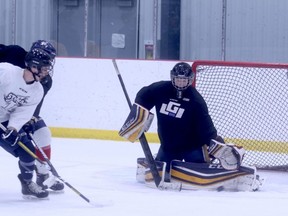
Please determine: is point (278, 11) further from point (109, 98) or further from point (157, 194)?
point (157, 194)

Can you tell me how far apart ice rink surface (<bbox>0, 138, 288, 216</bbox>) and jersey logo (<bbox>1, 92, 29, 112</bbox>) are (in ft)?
1.62

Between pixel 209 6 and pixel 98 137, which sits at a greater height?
pixel 209 6

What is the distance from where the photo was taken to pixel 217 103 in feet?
21.8

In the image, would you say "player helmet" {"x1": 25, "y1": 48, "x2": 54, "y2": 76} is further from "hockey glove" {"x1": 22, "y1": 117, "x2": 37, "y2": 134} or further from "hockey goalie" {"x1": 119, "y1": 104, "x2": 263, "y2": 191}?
"hockey goalie" {"x1": 119, "y1": 104, "x2": 263, "y2": 191}

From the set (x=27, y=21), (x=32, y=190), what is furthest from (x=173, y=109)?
(x=27, y=21)

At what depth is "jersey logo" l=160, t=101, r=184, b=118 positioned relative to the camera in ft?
17.5

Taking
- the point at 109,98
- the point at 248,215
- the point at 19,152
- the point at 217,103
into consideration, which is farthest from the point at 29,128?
the point at 109,98

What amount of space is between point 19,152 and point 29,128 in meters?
0.21

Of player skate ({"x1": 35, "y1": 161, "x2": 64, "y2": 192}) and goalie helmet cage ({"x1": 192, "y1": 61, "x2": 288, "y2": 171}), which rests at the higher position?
goalie helmet cage ({"x1": 192, "y1": 61, "x2": 288, "y2": 171})

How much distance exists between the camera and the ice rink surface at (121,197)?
14.3ft

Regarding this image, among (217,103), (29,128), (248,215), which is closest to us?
(248,215)

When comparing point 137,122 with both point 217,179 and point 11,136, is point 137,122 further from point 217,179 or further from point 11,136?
point 11,136

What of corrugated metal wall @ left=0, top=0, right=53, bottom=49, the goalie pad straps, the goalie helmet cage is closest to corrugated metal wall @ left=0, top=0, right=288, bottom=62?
corrugated metal wall @ left=0, top=0, right=53, bottom=49

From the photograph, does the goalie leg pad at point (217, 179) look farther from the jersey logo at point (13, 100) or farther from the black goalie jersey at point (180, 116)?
the jersey logo at point (13, 100)
